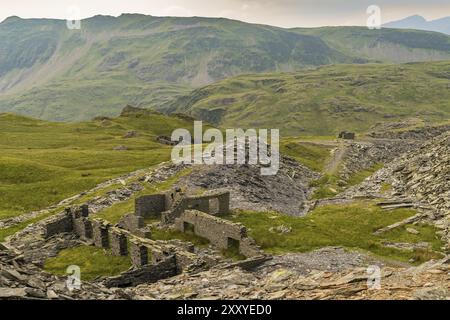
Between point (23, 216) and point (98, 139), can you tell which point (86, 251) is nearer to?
point (23, 216)

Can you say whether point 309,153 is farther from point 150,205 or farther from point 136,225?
point 136,225

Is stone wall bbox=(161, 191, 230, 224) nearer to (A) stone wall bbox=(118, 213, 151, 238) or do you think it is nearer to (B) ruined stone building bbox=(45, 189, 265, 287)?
(B) ruined stone building bbox=(45, 189, 265, 287)

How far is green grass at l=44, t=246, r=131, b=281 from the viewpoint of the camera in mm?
40719

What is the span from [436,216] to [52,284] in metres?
51.5

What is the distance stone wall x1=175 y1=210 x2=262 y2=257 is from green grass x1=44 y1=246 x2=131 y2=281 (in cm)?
960

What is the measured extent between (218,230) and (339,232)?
53.9 feet

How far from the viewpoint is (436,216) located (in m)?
60.7

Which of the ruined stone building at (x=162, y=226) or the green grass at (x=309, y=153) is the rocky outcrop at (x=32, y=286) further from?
the green grass at (x=309, y=153)

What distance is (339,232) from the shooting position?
54719mm

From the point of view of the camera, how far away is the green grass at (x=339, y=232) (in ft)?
155

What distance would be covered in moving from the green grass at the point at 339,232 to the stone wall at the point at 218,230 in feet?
10.3

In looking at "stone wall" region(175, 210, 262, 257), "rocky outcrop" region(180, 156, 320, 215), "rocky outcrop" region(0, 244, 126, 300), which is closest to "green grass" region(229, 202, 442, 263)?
"stone wall" region(175, 210, 262, 257)
